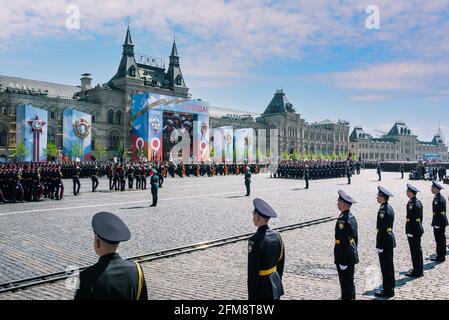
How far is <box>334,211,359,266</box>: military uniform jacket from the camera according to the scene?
5.98 metres

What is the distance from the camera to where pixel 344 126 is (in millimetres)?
122375

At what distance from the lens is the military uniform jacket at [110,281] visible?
292 centimetres

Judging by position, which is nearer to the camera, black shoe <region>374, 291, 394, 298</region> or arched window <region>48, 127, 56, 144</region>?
black shoe <region>374, 291, 394, 298</region>

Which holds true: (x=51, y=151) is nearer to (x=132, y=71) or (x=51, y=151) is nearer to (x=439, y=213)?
(x=132, y=71)

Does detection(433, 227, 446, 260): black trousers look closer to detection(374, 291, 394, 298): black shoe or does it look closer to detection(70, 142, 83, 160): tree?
detection(374, 291, 394, 298): black shoe

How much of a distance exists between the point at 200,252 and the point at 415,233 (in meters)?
4.57

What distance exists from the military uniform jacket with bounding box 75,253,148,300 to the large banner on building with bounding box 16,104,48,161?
4732cm

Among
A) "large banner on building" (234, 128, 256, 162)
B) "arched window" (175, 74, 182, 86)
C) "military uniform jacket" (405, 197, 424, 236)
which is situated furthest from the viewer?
"arched window" (175, 74, 182, 86)

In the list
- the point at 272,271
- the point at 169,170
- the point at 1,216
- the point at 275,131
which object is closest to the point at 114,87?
the point at 169,170

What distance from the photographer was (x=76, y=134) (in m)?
51.7

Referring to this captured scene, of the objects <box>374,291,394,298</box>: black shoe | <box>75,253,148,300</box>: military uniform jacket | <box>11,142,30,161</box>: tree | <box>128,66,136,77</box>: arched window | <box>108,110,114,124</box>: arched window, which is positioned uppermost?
<box>128,66,136,77</box>: arched window

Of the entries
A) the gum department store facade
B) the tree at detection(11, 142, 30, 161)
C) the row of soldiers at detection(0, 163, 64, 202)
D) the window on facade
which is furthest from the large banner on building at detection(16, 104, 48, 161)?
the row of soldiers at detection(0, 163, 64, 202)
